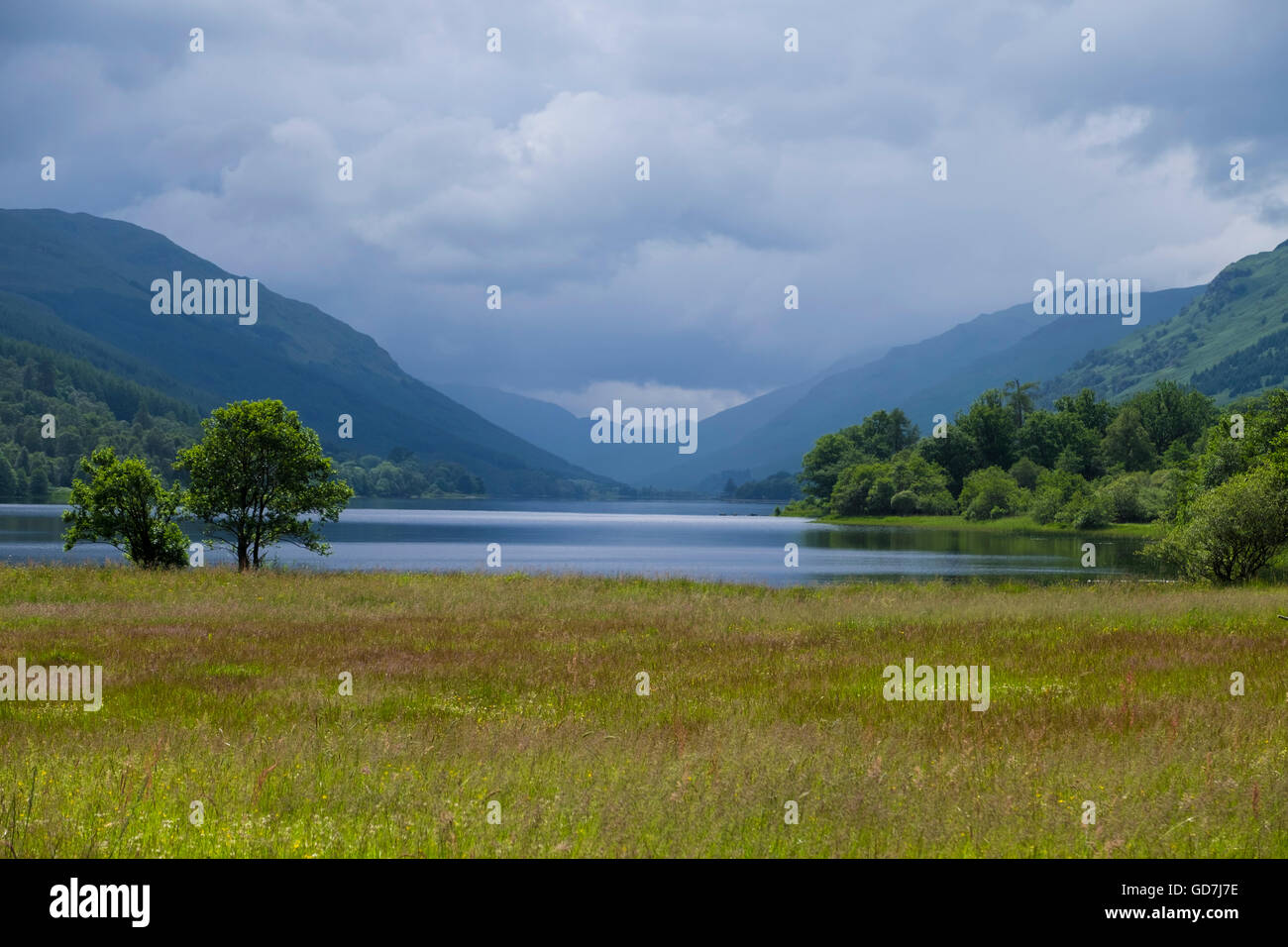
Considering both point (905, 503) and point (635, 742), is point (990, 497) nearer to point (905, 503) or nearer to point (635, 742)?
point (905, 503)

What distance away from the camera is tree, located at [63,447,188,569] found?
4516 cm

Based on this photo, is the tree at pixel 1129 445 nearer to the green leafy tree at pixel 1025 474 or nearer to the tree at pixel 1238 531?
the green leafy tree at pixel 1025 474

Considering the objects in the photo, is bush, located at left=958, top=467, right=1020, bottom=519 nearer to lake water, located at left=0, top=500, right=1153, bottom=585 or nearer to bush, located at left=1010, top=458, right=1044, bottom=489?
bush, located at left=1010, top=458, right=1044, bottom=489

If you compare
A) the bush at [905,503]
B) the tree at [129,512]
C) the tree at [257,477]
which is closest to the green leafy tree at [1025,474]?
the bush at [905,503]

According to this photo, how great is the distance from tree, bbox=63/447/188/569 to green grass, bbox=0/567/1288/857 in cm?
1957

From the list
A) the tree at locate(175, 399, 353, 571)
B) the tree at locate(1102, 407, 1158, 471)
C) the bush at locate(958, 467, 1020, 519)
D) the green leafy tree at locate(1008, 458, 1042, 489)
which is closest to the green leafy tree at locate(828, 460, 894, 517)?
the bush at locate(958, 467, 1020, 519)

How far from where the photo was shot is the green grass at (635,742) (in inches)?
328

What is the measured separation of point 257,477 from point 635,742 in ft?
137

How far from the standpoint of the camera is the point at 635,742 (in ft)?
39.7

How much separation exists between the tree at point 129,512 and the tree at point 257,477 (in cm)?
183

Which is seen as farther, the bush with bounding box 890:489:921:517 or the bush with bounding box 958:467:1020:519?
the bush with bounding box 890:489:921:517

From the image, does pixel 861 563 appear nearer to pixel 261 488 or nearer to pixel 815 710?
pixel 261 488

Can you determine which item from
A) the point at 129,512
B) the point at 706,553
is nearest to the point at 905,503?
the point at 706,553
